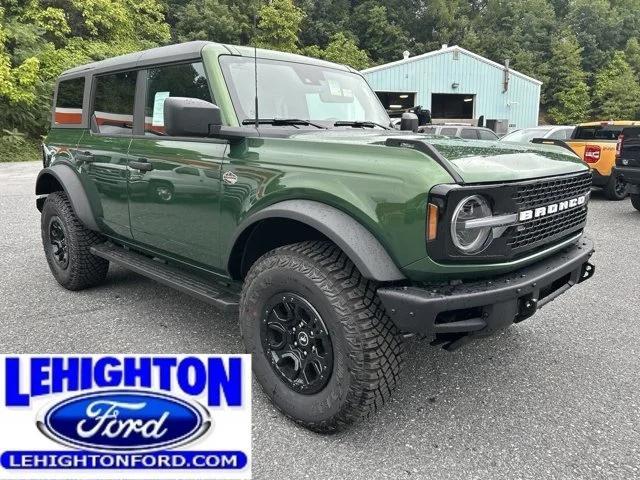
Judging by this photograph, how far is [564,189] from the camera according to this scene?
261cm

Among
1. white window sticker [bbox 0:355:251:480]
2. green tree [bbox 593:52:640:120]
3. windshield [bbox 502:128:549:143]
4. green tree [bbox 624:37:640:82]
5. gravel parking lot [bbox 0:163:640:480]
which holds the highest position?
green tree [bbox 624:37:640:82]

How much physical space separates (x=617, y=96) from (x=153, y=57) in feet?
168

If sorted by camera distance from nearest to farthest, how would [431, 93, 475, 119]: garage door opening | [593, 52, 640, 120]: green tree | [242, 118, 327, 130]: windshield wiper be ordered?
[242, 118, 327, 130]: windshield wiper
[431, 93, 475, 119]: garage door opening
[593, 52, 640, 120]: green tree

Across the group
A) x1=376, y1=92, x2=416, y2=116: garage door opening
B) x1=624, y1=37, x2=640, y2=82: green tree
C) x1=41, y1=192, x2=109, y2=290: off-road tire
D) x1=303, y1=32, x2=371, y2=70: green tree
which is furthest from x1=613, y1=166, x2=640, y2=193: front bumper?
x1=624, y1=37, x2=640, y2=82: green tree

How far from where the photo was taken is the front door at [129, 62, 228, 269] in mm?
2895

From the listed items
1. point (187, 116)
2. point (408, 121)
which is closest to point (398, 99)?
point (408, 121)

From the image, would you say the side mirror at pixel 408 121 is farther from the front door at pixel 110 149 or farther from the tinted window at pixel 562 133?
the tinted window at pixel 562 133

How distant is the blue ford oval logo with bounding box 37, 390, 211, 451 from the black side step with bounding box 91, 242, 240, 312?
2.80 ft

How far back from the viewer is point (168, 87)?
3.31 m

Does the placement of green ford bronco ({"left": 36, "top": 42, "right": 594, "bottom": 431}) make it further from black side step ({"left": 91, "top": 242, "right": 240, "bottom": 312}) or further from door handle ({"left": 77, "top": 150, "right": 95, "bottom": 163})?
door handle ({"left": 77, "top": 150, "right": 95, "bottom": 163})

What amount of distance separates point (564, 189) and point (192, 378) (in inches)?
78.6

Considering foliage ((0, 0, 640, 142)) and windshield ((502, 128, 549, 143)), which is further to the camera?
foliage ((0, 0, 640, 142))

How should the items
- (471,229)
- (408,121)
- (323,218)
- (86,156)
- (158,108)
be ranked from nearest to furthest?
1. (471,229)
2. (323,218)
3. (158,108)
4. (86,156)
5. (408,121)

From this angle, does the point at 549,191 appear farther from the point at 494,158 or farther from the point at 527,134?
the point at 527,134
